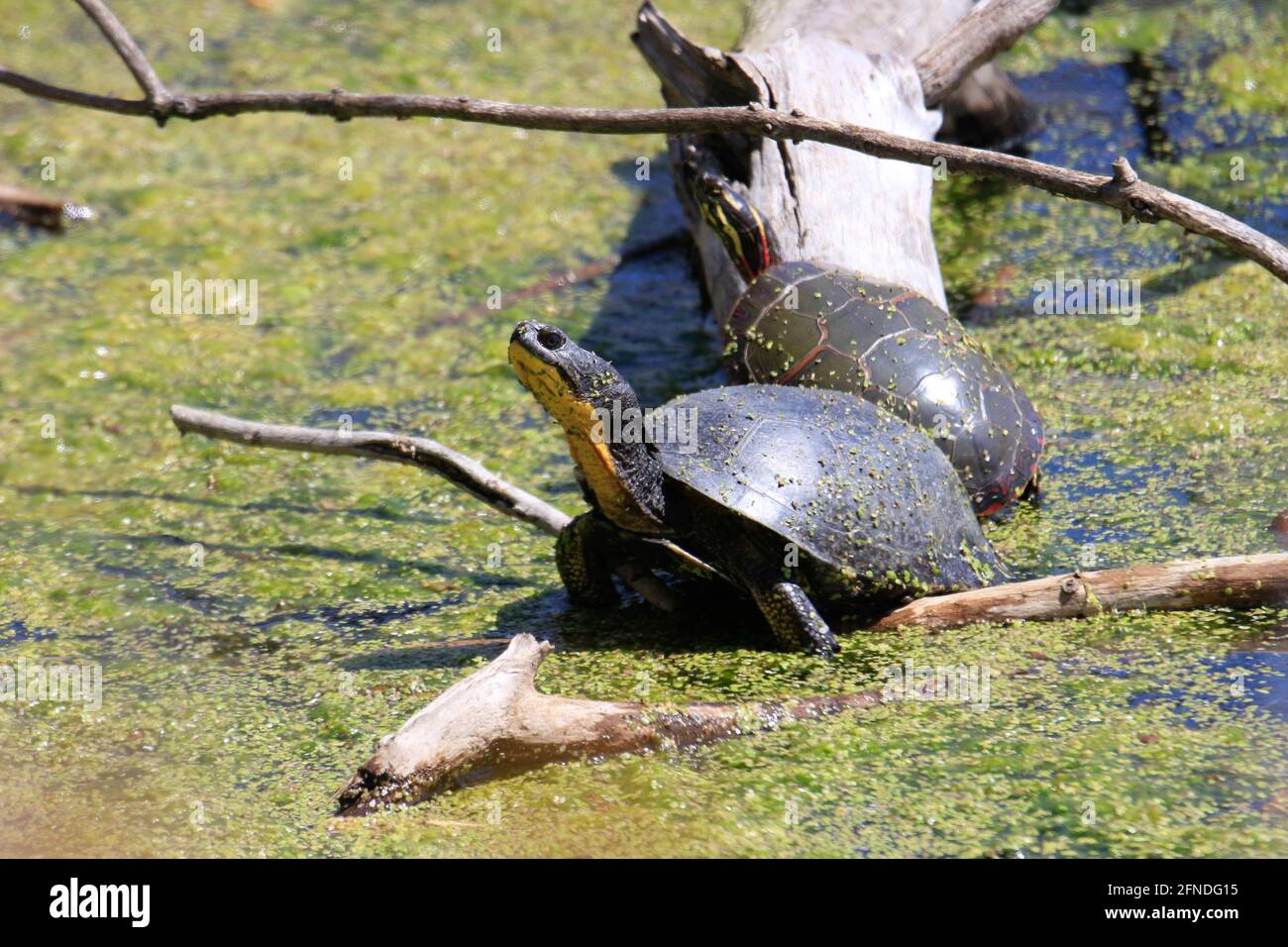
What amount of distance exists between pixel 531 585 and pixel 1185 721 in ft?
6.24

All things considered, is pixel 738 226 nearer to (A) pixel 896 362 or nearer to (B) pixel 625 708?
(A) pixel 896 362

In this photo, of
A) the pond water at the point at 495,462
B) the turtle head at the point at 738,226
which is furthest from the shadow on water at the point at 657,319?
the turtle head at the point at 738,226

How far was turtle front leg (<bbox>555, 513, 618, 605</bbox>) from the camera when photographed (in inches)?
151

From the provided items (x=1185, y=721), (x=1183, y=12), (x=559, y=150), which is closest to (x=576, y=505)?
(x=1185, y=721)

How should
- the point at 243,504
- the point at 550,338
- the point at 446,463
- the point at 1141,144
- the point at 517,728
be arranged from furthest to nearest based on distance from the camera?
the point at 1141,144, the point at 243,504, the point at 446,463, the point at 550,338, the point at 517,728

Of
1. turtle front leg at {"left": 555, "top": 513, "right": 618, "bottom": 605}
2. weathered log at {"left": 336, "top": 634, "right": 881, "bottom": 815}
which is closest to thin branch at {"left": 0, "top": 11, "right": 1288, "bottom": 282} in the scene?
turtle front leg at {"left": 555, "top": 513, "right": 618, "bottom": 605}

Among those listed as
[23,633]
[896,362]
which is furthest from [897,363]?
[23,633]

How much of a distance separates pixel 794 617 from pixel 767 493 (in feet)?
1.04

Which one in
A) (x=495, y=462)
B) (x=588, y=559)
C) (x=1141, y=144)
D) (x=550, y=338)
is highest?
(x=1141, y=144)

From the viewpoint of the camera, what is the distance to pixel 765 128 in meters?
3.99

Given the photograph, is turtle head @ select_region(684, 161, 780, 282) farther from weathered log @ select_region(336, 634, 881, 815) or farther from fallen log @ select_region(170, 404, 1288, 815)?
weathered log @ select_region(336, 634, 881, 815)

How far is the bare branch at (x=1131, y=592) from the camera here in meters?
3.57

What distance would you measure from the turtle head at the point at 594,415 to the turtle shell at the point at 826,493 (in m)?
0.07

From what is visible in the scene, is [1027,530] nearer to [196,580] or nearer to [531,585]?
[531,585]
